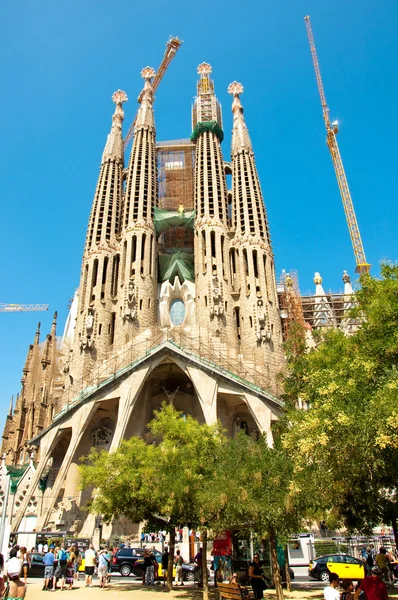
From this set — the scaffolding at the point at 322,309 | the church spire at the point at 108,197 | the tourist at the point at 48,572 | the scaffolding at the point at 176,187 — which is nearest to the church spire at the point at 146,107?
the church spire at the point at 108,197

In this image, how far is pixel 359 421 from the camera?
11.0 m

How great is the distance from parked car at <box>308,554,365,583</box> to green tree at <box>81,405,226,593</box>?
5566mm

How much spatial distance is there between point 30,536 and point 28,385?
3408 cm

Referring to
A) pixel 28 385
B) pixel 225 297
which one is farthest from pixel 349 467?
pixel 28 385

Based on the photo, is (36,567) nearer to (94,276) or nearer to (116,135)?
(94,276)

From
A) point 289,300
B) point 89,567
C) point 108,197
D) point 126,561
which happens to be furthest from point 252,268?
point 89,567

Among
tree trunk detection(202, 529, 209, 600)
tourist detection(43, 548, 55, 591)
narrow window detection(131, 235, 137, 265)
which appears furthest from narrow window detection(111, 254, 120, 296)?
tree trunk detection(202, 529, 209, 600)

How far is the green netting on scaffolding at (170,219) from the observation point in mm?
50562

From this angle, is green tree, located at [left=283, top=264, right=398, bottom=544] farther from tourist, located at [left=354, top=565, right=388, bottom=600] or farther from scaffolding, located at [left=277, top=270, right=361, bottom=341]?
scaffolding, located at [left=277, top=270, right=361, bottom=341]

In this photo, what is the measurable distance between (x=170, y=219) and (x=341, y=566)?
125 ft

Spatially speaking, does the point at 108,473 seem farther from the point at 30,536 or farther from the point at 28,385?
the point at 28,385

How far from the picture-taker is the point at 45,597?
14.6 meters

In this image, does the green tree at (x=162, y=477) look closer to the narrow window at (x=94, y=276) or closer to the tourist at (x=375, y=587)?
the tourist at (x=375, y=587)

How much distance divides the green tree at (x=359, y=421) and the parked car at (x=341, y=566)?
3511 millimetres
